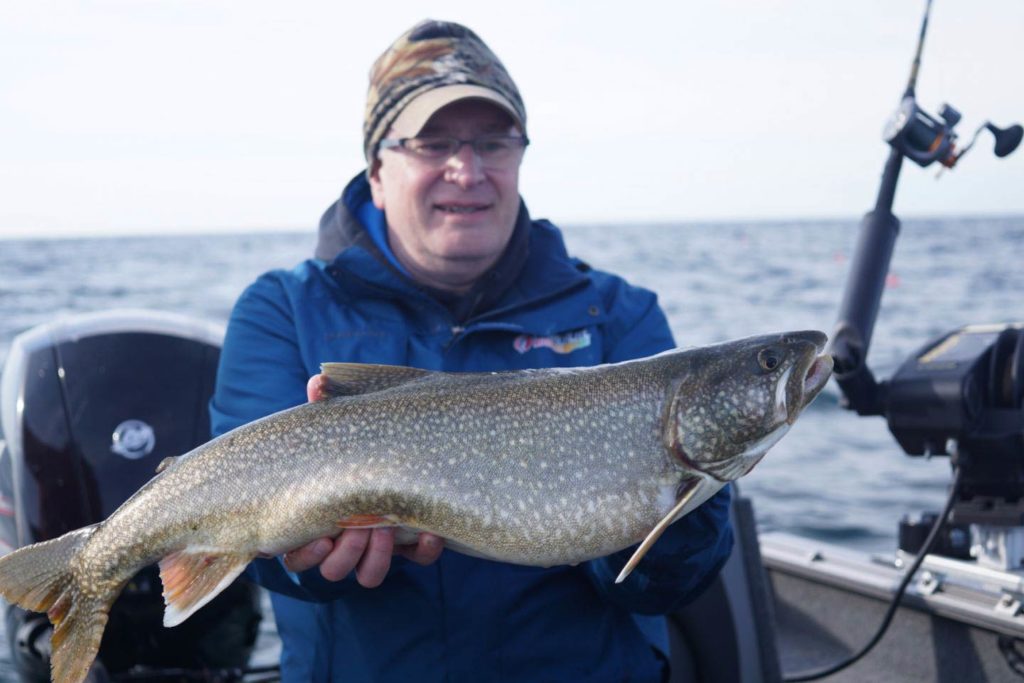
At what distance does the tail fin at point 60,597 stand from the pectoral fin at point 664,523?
1459 millimetres

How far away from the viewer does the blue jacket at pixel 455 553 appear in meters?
3.51

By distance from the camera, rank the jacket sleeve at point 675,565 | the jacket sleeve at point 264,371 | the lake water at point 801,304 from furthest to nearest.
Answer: the lake water at point 801,304, the jacket sleeve at point 264,371, the jacket sleeve at point 675,565

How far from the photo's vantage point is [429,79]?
401cm

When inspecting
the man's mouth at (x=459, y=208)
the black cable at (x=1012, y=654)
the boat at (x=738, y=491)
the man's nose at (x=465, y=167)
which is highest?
the man's nose at (x=465, y=167)

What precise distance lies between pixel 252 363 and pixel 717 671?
7.68 ft

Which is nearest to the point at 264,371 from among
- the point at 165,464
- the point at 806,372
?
the point at 165,464

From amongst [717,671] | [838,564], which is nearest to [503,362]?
[717,671]

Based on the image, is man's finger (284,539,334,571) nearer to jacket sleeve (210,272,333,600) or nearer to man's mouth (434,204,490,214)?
jacket sleeve (210,272,333,600)

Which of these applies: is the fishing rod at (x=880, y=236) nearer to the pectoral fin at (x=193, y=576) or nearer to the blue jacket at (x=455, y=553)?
the blue jacket at (x=455, y=553)

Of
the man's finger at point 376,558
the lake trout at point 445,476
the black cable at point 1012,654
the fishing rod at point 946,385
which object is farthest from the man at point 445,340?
the black cable at point 1012,654

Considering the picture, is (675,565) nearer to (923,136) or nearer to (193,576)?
(193,576)

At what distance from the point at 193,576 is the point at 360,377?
730 mm

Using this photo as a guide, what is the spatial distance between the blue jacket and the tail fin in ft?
1.82

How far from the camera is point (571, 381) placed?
10.5ft
